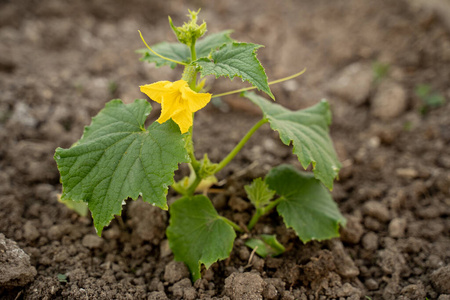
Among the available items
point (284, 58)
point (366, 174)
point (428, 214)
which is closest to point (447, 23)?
point (284, 58)

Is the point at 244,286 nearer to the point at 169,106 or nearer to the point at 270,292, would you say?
the point at 270,292

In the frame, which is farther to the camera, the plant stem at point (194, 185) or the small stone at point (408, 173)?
the small stone at point (408, 173)

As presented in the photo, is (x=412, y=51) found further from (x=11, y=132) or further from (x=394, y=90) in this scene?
(x=11, y=132)

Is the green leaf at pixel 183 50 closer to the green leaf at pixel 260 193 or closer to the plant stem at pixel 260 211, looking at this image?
the green leaf at pixel 260 193

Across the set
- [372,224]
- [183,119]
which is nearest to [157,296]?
[183,119]

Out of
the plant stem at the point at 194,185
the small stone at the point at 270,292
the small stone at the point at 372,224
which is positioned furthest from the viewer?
the small stone at the point at 372,224

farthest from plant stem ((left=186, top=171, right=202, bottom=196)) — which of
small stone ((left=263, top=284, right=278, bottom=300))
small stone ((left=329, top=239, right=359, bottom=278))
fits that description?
small stone ((left=329, top=239, right=359, bottom=278))

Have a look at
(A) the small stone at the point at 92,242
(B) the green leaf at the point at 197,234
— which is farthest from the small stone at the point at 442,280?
(A) the small stone at the point at 92,242

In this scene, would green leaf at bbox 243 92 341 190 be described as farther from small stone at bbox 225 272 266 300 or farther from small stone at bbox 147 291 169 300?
small stone at bbox 147 291 169 300
